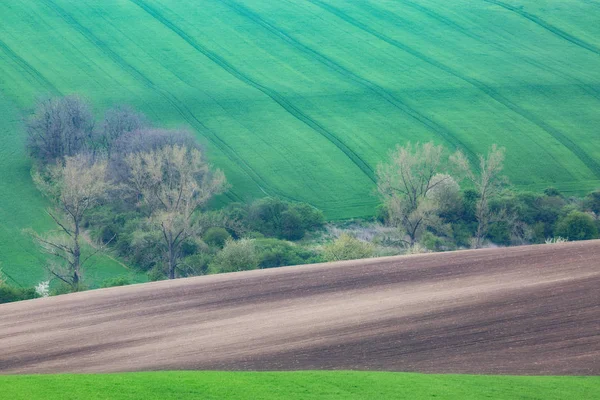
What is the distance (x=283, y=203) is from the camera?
5353 centimetres

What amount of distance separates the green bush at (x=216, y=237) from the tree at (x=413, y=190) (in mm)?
10479

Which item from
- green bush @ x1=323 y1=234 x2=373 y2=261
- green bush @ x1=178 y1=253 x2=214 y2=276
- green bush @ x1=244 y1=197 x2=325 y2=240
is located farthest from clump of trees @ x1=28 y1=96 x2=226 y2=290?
green bush @ x1=323 y1=234 x2=373 y2=261

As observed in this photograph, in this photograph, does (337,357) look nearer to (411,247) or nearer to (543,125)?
(411,247)

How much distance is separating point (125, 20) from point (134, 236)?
123 feet

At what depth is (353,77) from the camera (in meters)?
73.9

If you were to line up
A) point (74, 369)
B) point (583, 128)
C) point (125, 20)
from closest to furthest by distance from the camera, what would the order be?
point (74, 369), point (583, 128), point (125, 20)

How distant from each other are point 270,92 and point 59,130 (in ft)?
61.6

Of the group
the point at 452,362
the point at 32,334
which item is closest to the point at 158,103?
the point at 32,334

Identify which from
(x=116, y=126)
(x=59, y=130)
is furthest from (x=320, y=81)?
(x=59, y=130)

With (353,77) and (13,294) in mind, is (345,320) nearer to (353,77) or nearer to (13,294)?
(13,294)

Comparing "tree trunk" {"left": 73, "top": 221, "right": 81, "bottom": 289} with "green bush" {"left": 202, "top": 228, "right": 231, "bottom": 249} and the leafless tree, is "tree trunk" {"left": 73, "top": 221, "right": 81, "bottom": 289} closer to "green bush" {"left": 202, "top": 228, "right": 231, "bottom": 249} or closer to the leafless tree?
"green bush" {"left": 202, "top": 228, "right": 231, "bottom": 249}

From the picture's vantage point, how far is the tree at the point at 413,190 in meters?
50.9

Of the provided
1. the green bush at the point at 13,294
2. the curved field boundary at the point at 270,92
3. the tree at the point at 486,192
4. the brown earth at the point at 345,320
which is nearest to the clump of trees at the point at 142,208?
the green bush at the point at 13,294

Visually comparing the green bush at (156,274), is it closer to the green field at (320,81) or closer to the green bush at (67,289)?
the green bush at (67,289)
